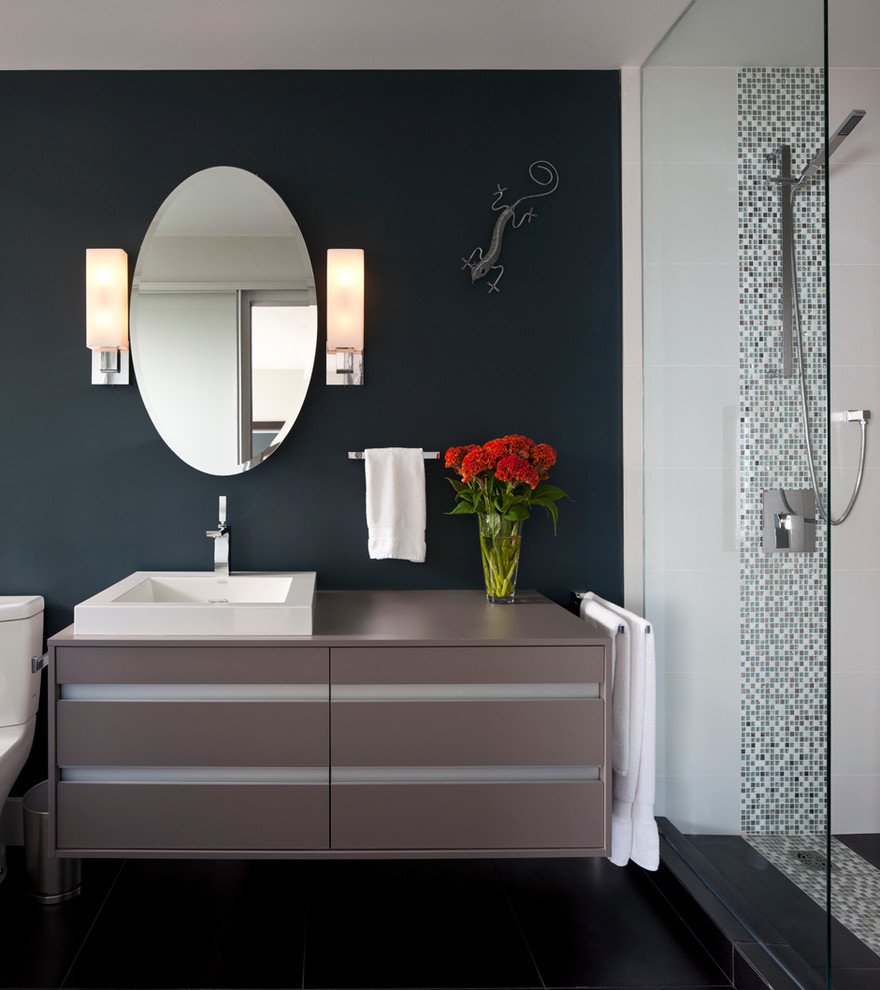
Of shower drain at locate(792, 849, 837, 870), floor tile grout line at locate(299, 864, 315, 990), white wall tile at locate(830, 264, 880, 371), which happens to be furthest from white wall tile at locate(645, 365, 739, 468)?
floor tile grout line at locate(299, 864, 315, 990)

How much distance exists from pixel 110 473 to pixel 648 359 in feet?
5.53

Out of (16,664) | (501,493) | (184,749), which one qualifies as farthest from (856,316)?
(16,664)

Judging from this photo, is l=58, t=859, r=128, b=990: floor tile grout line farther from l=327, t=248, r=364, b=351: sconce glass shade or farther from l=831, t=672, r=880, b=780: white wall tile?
l=831, t=672, r=880, b=780: white wall tile

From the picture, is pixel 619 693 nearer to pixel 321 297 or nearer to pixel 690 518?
pixel 690 518

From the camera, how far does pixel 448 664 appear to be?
5.74 ft

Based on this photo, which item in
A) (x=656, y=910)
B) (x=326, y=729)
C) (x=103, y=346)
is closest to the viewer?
(x=326, y=729)

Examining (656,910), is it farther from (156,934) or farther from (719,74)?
(719,74)

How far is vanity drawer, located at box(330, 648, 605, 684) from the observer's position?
175cm

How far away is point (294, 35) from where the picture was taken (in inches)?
82.1

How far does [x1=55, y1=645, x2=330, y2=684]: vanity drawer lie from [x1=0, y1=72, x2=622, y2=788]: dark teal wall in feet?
1.91

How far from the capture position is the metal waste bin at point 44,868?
6.47ft

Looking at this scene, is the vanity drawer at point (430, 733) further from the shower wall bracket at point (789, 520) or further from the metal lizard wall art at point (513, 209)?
the metal lizard wall art at point (513, 209)

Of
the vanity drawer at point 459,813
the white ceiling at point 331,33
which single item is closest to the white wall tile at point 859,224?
the white ceiling at point 331,33

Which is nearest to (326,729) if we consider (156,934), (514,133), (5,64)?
(156,934)
